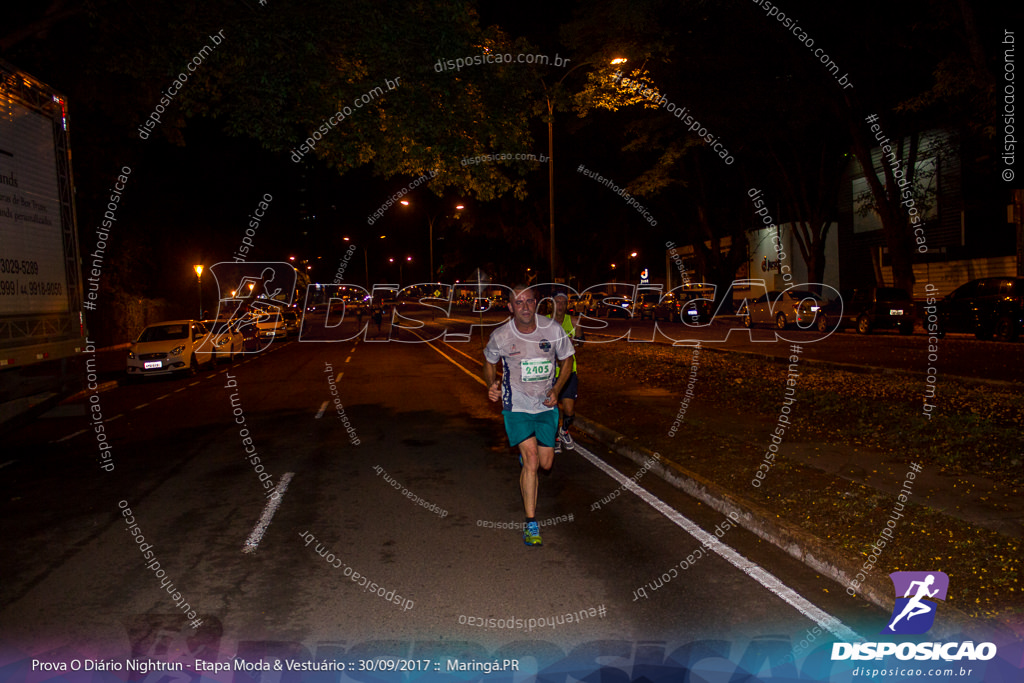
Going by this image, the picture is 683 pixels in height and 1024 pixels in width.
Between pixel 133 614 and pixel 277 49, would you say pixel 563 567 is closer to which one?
pixel 133 614

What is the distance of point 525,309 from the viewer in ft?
20.6

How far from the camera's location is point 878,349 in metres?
21.5

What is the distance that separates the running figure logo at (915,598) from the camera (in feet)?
14.5

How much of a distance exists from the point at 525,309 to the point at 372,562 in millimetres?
2345

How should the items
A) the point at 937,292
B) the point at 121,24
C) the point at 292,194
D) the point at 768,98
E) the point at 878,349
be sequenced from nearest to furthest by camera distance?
the point at 121,24 → the point at 878,349 → the point at 768,98 → the point at 937,292 → the point at 292,194

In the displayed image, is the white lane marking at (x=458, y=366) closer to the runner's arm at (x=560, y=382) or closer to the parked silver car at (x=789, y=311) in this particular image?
the runner's arm at (x=560, y=382)

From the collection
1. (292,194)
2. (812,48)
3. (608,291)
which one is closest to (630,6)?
(812,48)

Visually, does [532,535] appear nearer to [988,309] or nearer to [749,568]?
[749,568]

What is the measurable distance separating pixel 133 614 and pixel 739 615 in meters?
3.80

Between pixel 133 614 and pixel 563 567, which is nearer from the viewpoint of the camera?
pixel 133 614

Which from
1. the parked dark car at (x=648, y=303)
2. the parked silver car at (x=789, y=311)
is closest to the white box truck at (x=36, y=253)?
the parked silver car at (x=789, y=311)

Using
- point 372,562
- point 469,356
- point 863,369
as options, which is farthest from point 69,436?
point 863,369

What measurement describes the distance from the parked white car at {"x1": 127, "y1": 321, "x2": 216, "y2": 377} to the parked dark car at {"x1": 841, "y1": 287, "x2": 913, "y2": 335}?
2307cm

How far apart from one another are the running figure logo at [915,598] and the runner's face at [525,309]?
3211mm
